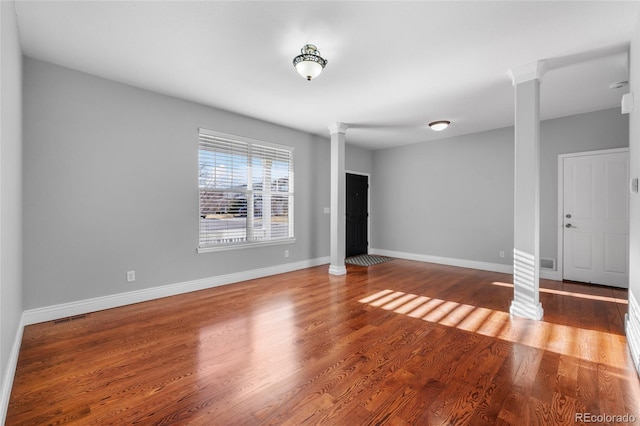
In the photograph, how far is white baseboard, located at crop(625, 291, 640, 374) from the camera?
2.16 meters

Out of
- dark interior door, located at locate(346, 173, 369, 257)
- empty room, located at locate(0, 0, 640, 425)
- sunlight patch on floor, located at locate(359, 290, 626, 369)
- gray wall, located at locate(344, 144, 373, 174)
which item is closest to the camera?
empty room, located at locate(0, 0, 640, 425)

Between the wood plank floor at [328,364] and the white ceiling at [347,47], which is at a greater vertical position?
the white ceiling at [347,47]

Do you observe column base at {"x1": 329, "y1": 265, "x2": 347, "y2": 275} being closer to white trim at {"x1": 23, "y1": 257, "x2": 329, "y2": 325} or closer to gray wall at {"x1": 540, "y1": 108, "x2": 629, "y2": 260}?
white trim at {"x1": 23, "y1": 257, "x2": 329, "y2": 325}

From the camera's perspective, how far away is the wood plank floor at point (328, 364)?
1674 mm

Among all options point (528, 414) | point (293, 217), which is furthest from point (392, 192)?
point (528, 414)

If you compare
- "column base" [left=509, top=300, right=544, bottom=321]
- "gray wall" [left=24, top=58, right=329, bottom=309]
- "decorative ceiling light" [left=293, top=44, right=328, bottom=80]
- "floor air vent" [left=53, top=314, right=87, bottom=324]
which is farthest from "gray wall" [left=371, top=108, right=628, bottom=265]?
"floor air vent" [left=53, top=314, right=87, bottom=324]

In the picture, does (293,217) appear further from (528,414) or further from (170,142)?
(528,414)

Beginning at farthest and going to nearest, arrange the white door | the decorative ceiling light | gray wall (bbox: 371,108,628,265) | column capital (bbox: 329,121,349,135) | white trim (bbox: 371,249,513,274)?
white trim (bbox: 371,249,513,274)
column capital (bbox: 329,121,349,135)
gray wall (bbox: 371,108,628,265)
the white door
the decorative ceiling light

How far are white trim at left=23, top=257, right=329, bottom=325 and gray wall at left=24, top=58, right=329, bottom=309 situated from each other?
7 centimetres

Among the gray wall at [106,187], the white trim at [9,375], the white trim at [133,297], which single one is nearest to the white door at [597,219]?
the white trim at [133,297]

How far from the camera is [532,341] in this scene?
8.38ft

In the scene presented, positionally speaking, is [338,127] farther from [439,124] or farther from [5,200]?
[5,200]

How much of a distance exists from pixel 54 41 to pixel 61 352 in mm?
2741

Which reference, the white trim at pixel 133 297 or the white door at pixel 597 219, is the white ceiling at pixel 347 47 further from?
the white trim at pixel 133 297
